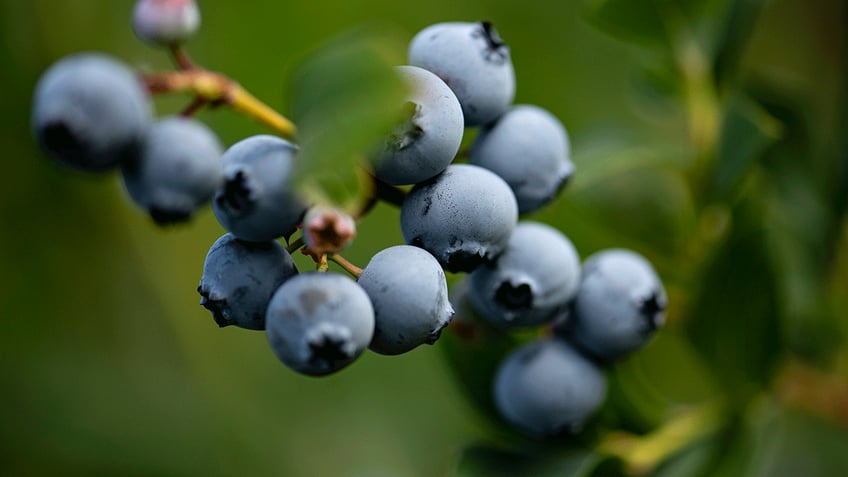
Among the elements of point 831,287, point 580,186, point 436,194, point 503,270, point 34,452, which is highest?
point 436,194

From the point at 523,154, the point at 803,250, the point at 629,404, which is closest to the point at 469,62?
the point at 523,154

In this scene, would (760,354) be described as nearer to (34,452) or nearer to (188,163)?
(188,163)

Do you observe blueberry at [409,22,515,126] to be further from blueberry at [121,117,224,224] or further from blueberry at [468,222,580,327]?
blueberry at [121,117,224,224]

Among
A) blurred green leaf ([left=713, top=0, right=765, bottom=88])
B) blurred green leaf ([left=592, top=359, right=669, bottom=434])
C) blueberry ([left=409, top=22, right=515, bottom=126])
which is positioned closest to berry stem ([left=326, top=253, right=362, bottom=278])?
blueberry ([left=409, top=22, right=515, bottom=126])

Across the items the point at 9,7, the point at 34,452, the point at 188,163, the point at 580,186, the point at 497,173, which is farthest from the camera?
the point at 9,7

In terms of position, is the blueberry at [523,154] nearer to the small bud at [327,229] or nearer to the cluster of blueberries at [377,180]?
the cluster of blueberries at [377,180]

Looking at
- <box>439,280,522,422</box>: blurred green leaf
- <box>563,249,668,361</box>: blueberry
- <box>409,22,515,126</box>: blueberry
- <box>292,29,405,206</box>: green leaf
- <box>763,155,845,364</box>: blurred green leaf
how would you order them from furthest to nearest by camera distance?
<box>763,155,845,364</box>: blurred green leaf
<box>439,280,522,422</box>: blurred green leaf
<box>563,249,668,361</box>: blueberry
<box>409,22,515,126</box>: blueberry
<box>292,29,405,206</box>: green leaf

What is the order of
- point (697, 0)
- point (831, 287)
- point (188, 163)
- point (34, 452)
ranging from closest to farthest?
1. point (188, 163)
2. point (697, 0)
3. point (831, 287)
4. point (34, 452)

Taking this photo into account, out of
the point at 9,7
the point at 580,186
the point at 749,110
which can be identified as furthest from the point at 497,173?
the point at 9,7

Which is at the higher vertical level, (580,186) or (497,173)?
(497,173)
